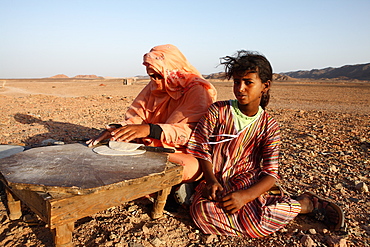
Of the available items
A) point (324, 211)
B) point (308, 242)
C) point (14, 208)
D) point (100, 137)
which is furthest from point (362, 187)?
point (14, 208)

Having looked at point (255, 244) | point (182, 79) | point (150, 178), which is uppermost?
point (182, 79)

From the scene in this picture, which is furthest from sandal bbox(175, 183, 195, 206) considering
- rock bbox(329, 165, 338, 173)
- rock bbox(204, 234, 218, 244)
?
rock bbox(329, 165, 338, 173)

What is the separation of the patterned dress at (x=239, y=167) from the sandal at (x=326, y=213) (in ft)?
0.88

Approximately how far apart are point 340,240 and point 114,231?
5.64 feet

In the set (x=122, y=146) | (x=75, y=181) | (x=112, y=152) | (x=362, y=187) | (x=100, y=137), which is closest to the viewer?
(x=75, y=181)

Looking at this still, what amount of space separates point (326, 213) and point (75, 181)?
2.05 metres

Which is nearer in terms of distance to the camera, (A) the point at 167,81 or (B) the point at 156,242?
(B) the point at 156,242

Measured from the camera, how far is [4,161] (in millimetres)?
2277

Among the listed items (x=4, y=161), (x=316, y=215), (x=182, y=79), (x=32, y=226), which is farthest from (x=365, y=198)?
(x=4, y=161)

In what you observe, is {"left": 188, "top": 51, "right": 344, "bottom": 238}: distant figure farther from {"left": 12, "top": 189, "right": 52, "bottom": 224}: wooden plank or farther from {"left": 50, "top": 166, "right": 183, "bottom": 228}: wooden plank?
{"left": 12, "top": 189, "right": 52, "bottom": 224}: wooden plank

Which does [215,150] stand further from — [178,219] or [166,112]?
[166,112]

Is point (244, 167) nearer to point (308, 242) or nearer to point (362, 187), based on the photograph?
point (308, 242)

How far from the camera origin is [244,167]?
8.41ft

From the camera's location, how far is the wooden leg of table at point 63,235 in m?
1.76
